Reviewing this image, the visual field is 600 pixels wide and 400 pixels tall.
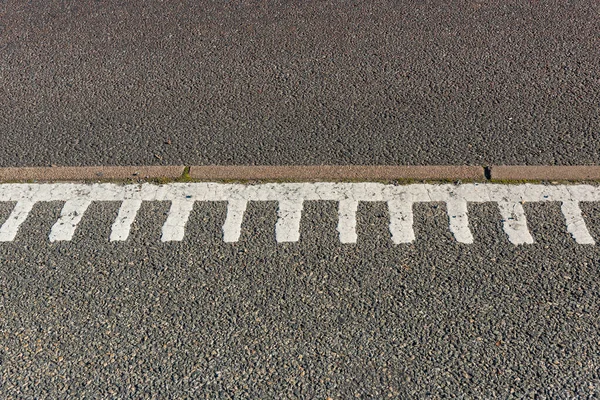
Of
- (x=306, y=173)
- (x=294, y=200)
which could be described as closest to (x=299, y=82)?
(x=306, y=173)

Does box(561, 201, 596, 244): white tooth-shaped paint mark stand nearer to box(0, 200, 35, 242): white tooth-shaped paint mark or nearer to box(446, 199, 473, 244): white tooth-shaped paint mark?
box(446, 199, 473, 244): white tooth-shaped paint mark

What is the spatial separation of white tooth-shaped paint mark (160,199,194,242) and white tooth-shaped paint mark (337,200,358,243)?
3.44 ft

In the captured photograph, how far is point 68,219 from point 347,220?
75.9 inches

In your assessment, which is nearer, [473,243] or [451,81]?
[473,243]

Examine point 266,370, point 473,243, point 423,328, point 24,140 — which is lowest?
point 266,370

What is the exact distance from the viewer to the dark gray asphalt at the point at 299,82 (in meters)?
5.30

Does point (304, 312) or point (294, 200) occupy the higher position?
point (294, 200)

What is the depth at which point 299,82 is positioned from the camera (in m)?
6.18

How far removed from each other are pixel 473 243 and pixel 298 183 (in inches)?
53.2

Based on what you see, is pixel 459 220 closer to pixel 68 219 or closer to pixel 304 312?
pixel 304 312

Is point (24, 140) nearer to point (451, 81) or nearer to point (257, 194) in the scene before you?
point (257, 194)

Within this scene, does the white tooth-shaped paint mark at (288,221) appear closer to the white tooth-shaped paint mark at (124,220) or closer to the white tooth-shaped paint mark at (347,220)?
the white tooth-shaped paint mark at (347,220)

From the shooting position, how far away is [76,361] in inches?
141

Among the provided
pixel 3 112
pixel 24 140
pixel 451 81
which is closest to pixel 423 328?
pixel 451 81
